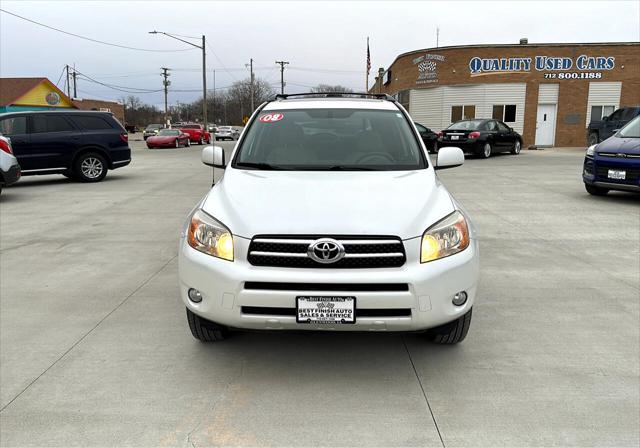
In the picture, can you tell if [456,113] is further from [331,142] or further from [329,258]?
[329,258]

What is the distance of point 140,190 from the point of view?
1195 centimetres

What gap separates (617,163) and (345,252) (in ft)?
27.1

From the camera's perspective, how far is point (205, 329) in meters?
3.54

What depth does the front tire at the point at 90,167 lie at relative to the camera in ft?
43.5

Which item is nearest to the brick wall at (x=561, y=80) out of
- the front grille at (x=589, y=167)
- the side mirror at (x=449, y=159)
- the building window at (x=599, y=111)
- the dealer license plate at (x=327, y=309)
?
the building window at (x=599, y=111)

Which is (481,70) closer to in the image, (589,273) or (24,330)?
(589,273)

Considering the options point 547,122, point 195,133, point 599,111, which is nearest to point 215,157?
point 547,122

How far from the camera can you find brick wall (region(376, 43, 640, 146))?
101 feet

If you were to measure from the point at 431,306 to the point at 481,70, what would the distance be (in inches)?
1251

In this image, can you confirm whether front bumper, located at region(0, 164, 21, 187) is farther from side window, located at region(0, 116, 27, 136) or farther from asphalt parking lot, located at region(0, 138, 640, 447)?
asphalt parking lot, located at region(0, 138, 640, 447)

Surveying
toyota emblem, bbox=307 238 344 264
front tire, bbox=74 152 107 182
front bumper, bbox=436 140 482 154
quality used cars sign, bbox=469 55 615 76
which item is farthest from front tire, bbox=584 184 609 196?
quality used cars sign, bbox=469 55 615 76

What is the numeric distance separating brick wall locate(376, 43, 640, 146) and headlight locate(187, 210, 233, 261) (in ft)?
103

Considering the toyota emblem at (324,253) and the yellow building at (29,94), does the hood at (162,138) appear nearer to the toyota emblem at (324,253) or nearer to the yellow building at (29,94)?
the yellow building at (29,94)

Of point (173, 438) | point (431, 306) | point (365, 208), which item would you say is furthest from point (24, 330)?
point (431, 306)
